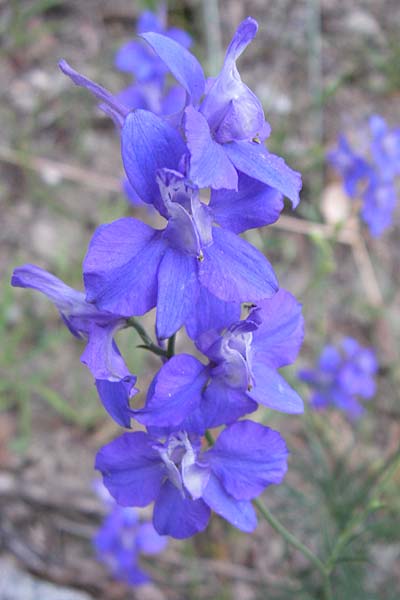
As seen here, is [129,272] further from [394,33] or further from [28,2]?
[394,33]

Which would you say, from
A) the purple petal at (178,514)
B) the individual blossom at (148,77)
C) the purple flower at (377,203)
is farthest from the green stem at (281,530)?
the individual blossom at (148,77)

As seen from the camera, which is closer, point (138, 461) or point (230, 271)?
point (230, 271)

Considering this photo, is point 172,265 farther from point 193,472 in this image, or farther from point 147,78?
point 147,78

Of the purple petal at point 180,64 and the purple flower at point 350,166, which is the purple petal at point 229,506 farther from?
the purple flower at point 350,166

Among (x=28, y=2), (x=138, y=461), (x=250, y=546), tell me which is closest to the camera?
(x=138, y=461)

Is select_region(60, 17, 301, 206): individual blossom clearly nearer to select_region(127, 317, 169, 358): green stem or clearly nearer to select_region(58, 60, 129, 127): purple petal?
select_region(58, 60, 129, 127): purple petal

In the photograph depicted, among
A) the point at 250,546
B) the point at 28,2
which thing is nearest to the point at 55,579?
the point at 250,546
